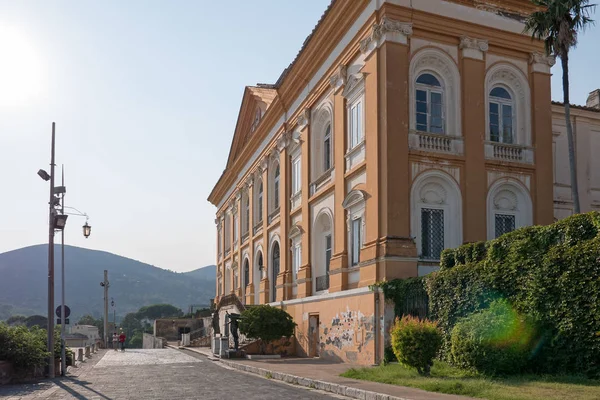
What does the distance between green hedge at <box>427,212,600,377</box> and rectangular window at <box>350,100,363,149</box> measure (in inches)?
312

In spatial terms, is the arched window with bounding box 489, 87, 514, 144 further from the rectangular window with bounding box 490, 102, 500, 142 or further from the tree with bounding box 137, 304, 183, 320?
the tree with bounding box 137, 304, 183, 320

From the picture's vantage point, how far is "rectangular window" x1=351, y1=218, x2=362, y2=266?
24109mm

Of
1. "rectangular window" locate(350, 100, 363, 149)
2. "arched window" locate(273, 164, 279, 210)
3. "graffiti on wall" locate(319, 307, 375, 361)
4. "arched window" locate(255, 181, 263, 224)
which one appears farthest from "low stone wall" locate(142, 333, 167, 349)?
"rectangular window" locate(350, 100, 363, 149)

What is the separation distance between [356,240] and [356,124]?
411cm

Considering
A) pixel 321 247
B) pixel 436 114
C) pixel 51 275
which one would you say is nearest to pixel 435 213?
pixel 436 114

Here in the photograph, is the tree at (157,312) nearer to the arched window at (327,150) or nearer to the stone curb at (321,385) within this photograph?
the arched window at (327,150)

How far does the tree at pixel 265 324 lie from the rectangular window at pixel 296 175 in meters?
6.21

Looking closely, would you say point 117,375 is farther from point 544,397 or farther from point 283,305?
point 544,397

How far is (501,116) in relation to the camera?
966 inches

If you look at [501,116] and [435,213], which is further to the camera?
[501,116]

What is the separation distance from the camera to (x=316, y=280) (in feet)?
94.0

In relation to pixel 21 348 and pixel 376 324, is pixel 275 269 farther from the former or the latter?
pixel 21 348

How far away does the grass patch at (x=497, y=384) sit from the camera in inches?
462

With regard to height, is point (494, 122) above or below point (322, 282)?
above
